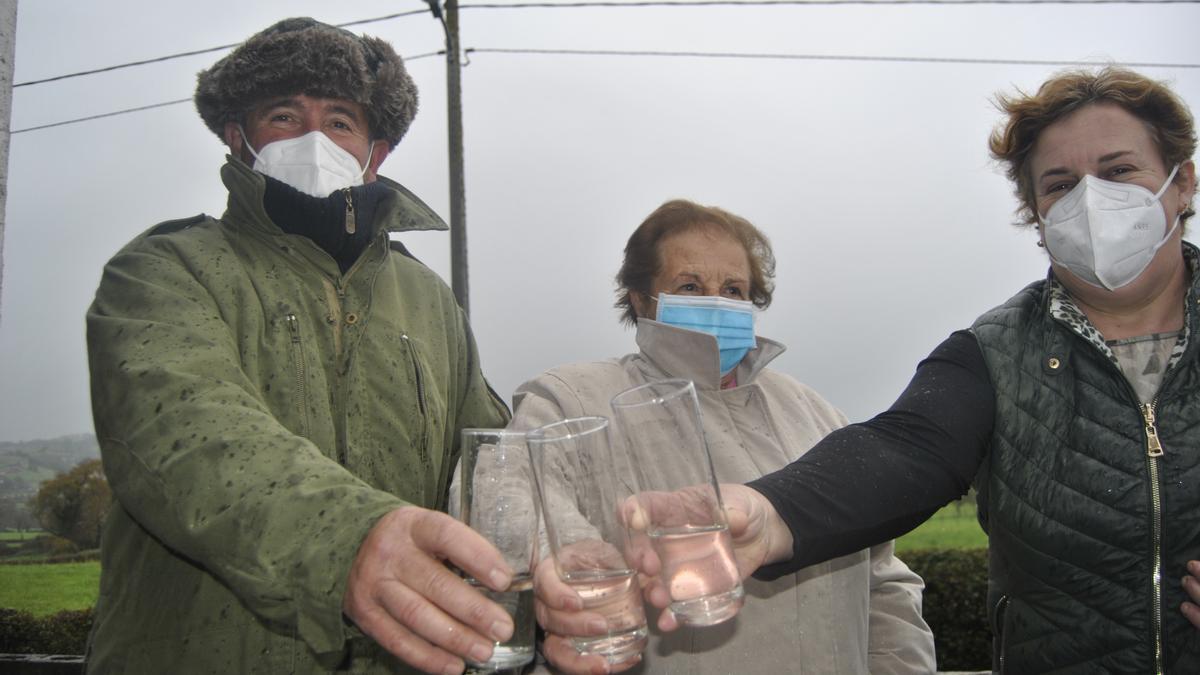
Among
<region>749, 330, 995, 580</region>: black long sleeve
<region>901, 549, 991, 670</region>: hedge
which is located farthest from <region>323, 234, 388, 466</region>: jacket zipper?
<region>901, 549, 991, 670</region>: hedge

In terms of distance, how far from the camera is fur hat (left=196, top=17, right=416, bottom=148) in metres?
2.41

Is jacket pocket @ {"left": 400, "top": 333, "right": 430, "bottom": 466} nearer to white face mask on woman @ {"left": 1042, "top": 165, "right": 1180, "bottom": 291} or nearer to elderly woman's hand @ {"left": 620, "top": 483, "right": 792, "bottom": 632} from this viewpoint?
elderly woman's hand @ {"left": 620, "top": 483, "right": 792, "bottom": 632}

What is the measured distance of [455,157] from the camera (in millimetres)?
8906

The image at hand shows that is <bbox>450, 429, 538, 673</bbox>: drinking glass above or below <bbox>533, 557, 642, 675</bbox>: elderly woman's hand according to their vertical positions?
above

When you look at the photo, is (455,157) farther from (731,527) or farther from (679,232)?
(731,527)

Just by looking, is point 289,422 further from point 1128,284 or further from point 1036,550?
point 1128,284

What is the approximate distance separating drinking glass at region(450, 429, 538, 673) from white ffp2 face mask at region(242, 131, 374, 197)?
1283 millimetres

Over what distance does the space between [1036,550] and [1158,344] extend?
692 mm

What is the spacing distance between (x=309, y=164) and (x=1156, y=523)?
2.43 meters

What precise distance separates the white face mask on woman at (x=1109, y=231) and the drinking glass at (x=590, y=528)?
1763 mm

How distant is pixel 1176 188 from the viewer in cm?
250

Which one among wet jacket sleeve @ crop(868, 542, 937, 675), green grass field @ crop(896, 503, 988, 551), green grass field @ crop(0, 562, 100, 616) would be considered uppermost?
wet jacket sleeve @ crop(868, 542, 937, 675)

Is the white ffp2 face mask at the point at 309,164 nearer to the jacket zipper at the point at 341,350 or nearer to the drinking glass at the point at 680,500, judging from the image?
the jacket zipper at the point at 341,350

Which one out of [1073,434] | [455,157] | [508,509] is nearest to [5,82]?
[508,509]
